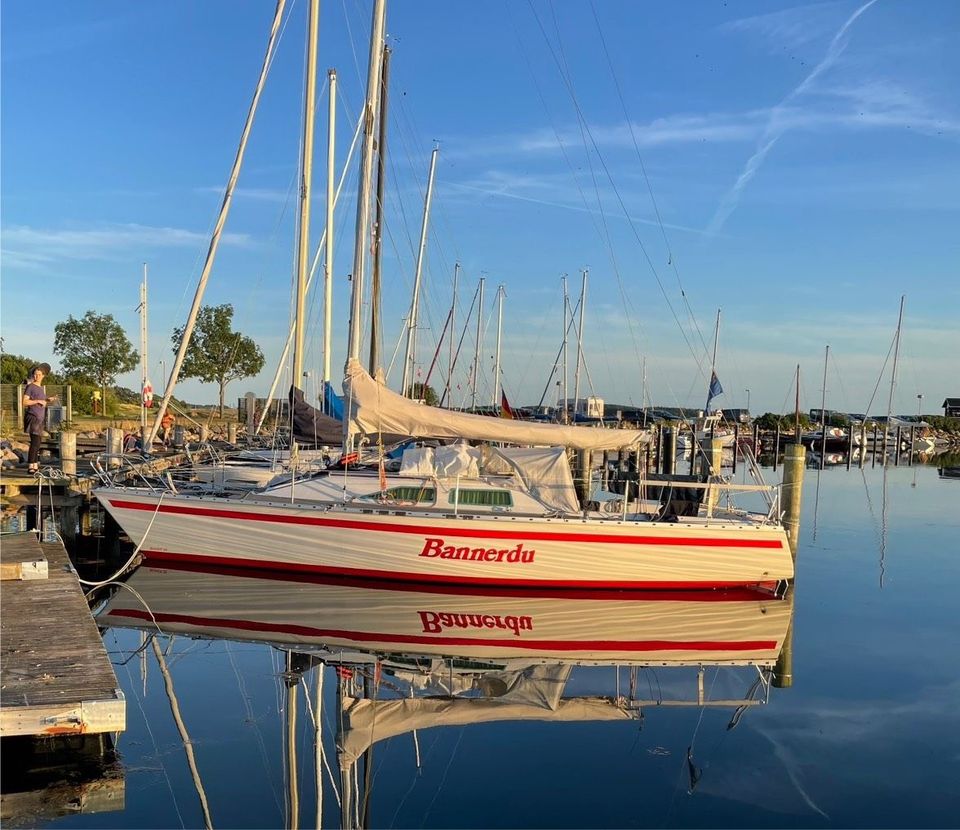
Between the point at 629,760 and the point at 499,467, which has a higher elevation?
the point at 499,467

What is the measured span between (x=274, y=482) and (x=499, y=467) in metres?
4.59

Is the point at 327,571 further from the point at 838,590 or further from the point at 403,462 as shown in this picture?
the point at 838,590

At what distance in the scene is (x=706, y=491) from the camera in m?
20.1

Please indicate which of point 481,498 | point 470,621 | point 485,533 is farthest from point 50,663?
point 481,498

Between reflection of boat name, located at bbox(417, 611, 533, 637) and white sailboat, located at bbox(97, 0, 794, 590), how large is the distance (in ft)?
5.56

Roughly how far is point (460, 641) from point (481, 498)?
4177 millimetres

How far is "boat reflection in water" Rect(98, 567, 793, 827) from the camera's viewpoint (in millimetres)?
10648

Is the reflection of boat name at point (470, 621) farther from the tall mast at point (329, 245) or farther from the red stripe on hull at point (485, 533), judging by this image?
the tall mast at point (329, 245)

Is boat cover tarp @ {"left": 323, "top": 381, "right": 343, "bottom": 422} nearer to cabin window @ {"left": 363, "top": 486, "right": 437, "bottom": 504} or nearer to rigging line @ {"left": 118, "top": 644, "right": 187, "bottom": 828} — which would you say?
cabin window @ {"left": 363, "top": 486, "right": 437, "bottom": 504}

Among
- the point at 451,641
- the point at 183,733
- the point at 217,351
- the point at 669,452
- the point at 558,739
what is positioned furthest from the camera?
the point at 217,351

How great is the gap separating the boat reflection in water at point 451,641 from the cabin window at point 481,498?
1.72 meters

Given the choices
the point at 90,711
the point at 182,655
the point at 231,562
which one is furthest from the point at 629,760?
the point at 231,562

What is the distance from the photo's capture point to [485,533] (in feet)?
56.7

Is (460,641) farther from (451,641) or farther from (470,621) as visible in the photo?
(470,621)
